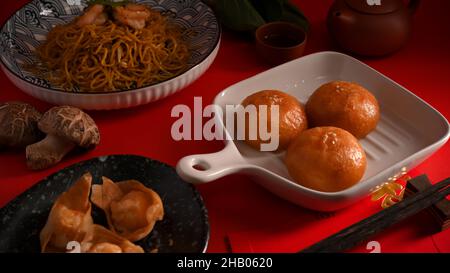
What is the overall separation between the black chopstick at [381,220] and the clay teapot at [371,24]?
57cm

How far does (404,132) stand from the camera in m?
1.31

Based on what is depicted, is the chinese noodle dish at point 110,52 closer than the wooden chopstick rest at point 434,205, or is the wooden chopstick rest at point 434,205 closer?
the wooden chopstick rest at point 434,205

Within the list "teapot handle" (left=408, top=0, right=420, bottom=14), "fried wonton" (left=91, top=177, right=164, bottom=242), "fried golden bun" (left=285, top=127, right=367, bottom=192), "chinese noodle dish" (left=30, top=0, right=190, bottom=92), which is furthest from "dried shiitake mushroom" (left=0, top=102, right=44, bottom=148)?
"teapot handle" (left=408, top=0, right=420, bottom=14)

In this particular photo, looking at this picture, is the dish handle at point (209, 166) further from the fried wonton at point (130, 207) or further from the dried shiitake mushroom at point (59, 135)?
the dried shiitake mushroom at point (59, 135)

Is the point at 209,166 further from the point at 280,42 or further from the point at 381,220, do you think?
the point at 280,42

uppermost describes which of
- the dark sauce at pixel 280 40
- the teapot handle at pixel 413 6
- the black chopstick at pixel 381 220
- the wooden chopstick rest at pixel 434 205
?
the teapot handle at pixel 413 6

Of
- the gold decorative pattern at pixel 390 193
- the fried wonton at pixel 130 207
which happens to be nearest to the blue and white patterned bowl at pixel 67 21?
the fried wonton at pixel 130 207

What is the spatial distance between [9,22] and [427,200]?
1.20 m

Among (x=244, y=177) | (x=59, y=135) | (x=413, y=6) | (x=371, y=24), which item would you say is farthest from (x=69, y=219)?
(x=413, y=6)

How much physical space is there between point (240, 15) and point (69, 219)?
0.89 m

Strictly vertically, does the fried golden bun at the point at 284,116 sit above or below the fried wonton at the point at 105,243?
above

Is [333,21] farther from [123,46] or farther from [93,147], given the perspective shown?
[93,147]

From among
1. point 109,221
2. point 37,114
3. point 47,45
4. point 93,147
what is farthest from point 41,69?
point 109,221

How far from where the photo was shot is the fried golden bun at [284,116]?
1.22m
